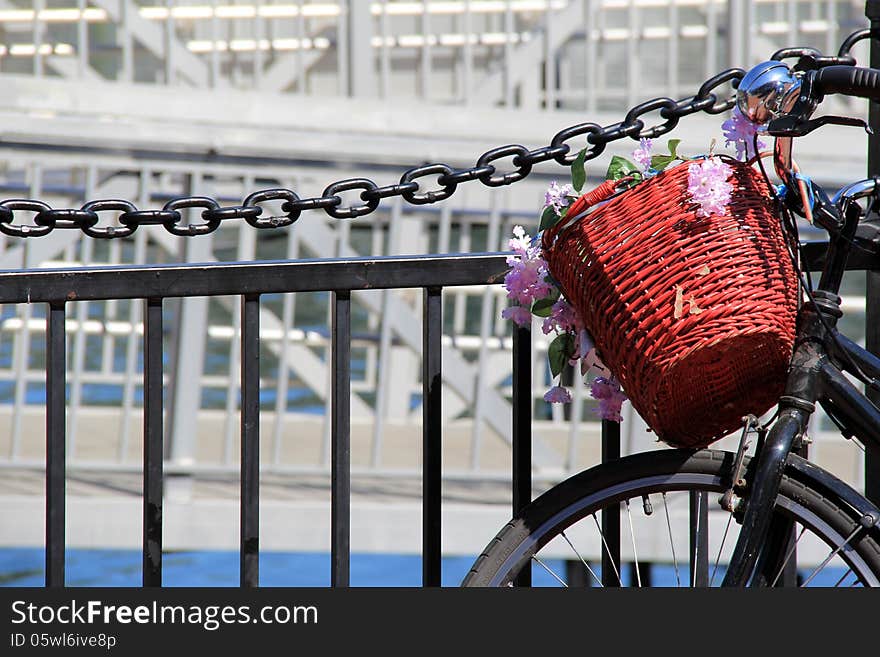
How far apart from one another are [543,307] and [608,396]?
0.43 ft

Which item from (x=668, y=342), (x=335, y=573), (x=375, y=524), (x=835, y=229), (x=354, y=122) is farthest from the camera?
(x=354, y=122)

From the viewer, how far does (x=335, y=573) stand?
1654 mm

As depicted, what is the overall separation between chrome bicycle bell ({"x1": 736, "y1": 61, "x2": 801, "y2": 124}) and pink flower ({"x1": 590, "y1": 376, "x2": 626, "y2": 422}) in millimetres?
350

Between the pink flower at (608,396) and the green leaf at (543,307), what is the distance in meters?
0.10

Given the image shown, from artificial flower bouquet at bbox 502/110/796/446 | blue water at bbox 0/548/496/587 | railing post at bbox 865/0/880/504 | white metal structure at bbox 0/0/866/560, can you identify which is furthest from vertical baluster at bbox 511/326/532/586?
blue water at bbox 0/548/496/587

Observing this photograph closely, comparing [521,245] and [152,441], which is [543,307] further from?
[152,441]

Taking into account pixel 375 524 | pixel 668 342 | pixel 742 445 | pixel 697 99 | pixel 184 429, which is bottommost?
pixel 375 524

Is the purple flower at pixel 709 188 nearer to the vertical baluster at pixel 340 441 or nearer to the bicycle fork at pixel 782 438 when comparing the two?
the bicycle fork at pixel 782 438

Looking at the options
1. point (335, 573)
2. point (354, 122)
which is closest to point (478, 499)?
point (354, 122)

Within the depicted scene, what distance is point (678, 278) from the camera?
4.25ft

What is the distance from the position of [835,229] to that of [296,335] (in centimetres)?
309

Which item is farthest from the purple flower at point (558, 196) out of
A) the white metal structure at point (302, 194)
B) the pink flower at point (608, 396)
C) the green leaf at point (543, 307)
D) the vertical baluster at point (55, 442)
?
the white metal structure at point (302, 194)

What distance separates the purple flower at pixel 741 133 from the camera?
4.67 ft

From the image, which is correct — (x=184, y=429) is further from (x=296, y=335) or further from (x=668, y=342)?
(x=668, y=342)
